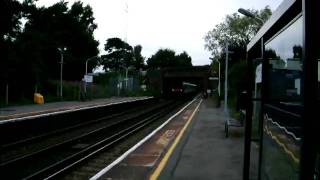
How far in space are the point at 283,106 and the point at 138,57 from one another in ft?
588

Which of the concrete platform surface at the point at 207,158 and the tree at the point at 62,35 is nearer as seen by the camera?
the concrete platform surface at the point at 207,158

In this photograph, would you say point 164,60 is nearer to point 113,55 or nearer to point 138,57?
point 113,55

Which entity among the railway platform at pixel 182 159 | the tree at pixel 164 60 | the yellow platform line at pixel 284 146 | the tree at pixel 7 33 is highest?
the tree at pixel 164 60

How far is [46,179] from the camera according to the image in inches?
461

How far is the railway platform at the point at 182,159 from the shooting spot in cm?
1216

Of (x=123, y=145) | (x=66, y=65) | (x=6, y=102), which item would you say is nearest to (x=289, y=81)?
(x=123, y=145)

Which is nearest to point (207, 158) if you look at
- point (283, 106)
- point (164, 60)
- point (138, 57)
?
point (283, 106)

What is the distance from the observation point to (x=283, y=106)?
4598 millimetres

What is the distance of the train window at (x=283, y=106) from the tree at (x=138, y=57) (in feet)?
549

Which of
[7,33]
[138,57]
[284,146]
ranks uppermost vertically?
[138,57]

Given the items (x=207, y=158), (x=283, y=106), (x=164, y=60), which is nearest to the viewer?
(x=283, y=106)

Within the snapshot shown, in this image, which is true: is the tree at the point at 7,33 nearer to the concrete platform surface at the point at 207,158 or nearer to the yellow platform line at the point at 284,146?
the concrete platform surface at the point at 207,158

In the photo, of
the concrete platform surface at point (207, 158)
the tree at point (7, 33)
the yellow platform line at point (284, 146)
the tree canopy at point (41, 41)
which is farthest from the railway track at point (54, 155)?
the tree canopy at point (41, 41)

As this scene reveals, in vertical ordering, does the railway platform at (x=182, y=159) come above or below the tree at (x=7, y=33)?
below
